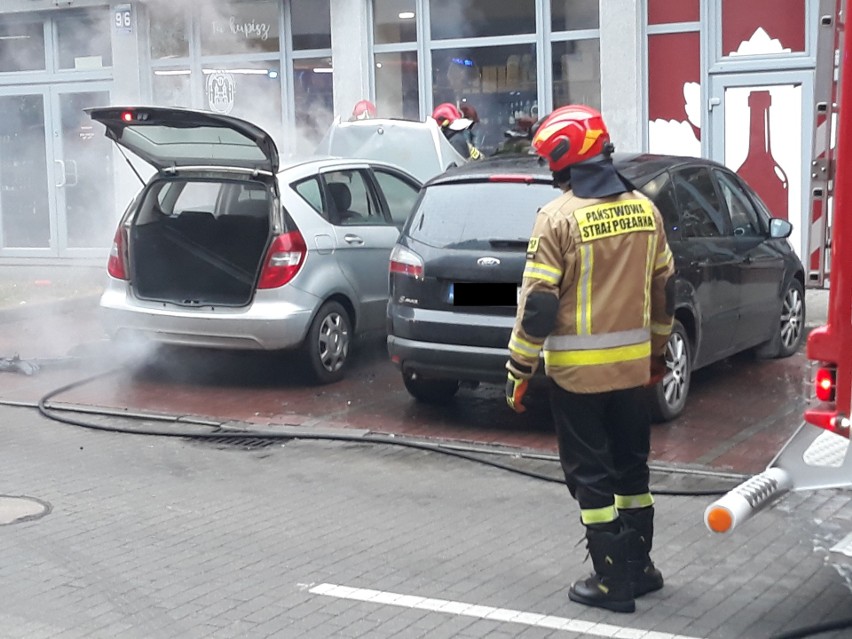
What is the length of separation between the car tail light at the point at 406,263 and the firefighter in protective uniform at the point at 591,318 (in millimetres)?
3073

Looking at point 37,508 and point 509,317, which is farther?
point 509,317

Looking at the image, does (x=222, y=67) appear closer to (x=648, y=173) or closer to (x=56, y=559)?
(x=648, y=173)

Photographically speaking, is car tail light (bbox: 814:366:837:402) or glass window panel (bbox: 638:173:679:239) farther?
glass window panel (bbox: 638:173:679:239)

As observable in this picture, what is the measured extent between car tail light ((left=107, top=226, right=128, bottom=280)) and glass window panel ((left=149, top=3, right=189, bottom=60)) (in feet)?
27.9

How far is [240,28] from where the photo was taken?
57.5 feet

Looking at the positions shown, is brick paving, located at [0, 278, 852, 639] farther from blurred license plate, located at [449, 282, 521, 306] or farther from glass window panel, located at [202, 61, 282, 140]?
glass window panel, located at [202, 61, 282, 140]

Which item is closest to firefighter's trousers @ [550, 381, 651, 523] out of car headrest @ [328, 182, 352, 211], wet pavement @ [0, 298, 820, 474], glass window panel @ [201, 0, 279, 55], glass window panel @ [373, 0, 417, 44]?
wet pavement @ [0, 298, 820, 474]

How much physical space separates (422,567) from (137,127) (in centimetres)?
498

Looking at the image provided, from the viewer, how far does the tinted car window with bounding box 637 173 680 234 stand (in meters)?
8.52

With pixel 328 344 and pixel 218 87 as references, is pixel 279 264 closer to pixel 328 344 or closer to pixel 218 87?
pixel 328 344

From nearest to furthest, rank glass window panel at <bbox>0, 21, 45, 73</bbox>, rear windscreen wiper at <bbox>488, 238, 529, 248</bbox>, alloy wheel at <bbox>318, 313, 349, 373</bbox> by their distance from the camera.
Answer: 1. rear windscreen wiper at <bbox>488, 238, 529, 248</bbox>
2. alloy wheel at <bbox>318, 313, 349, 373</bbox>
3. glass window panel at <bbox>0, 21, 45, 73</bbox>

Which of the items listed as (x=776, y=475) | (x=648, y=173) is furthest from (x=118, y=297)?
(x=776, y=475)

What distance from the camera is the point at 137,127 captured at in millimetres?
A: 9641

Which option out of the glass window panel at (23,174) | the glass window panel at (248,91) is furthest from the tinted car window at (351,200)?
the glass window panel at (23,174)
